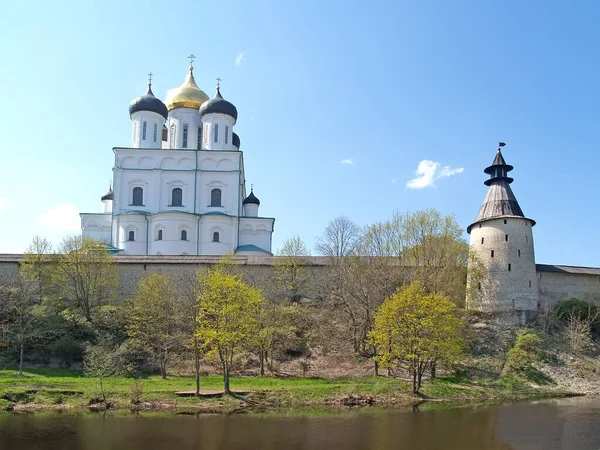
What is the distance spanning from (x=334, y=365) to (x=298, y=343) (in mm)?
2191

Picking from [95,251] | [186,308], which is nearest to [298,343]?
[186,308]

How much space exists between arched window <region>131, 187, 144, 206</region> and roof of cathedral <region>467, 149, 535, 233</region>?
73.4ft

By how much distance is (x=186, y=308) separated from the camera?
80.1 feet

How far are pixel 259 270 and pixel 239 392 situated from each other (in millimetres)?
11279

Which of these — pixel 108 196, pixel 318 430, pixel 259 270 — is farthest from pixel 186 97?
pixel 318 430

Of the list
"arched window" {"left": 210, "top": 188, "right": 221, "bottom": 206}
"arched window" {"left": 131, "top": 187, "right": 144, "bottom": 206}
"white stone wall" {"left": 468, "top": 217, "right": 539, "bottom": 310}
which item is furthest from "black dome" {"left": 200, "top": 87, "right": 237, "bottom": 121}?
"white stone wall" {"left": 468, "top": 217, "right": 539, "bottom": 310}

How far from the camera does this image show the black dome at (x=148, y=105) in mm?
41625

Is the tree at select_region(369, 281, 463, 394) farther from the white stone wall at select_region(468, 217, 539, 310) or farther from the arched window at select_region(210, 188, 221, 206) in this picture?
the arched window at select_region(210, 188, 221, 206)

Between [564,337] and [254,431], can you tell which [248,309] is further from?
A: [564,337]

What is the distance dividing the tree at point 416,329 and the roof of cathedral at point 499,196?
35.2 ft

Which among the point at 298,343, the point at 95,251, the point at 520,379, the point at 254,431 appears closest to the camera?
the point at 254,431

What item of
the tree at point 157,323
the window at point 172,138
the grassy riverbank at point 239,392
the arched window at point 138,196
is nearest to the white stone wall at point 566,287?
the grassy riverbank at point 239,392

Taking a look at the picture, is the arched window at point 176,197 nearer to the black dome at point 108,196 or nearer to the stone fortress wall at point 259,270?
the black dome at point 108,196

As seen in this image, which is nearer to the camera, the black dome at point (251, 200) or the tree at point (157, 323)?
the tree at point (157, 323)
